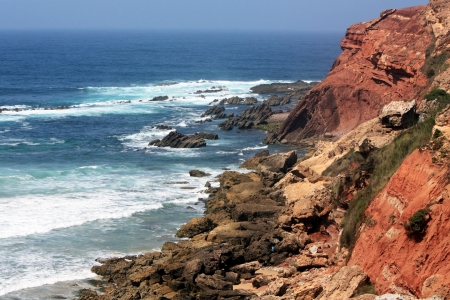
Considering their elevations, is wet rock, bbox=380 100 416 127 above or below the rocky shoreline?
above

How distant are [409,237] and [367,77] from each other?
3932 centimetres

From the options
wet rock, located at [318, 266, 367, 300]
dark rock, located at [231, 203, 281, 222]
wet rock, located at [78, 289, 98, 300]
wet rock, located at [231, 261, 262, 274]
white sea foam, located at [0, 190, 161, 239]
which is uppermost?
wet rock, located at [318, 266, 367, 300]

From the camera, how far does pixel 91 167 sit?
48.4 metres

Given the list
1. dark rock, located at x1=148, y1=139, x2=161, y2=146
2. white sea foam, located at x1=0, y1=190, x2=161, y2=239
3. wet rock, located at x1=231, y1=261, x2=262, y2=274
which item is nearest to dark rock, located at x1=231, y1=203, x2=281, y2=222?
wet rock, located at x1=231, y1=261, x2=262, y2=274

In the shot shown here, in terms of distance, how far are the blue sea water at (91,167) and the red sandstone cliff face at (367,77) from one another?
5.80 meters

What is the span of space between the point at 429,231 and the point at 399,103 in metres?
11.6

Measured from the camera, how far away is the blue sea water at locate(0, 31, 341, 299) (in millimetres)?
31156

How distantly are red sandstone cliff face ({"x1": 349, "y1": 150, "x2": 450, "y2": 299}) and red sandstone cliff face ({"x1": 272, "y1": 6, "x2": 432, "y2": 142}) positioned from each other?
2655cm

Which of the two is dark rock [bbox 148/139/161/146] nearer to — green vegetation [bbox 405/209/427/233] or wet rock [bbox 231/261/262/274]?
wet rock [bbox 231/261/262/274]

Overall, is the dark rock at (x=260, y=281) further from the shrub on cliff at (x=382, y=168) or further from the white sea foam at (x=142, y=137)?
the white sea foam at (x=142, y=137)

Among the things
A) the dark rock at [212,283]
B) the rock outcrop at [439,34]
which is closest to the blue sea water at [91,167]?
the dark rock at [212,283]

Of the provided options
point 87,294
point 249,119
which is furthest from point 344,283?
point 249,119

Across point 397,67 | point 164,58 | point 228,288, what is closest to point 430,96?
point 228,288

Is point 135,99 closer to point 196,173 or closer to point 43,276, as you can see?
point 196,173
